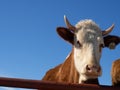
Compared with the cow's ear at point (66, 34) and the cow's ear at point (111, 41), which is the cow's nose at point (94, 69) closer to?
the cow's ear at point (66, 34)

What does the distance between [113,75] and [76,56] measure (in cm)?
237

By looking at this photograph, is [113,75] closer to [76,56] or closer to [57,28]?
[76,56]

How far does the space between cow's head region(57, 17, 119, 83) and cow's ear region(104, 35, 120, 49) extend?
164 millimetres

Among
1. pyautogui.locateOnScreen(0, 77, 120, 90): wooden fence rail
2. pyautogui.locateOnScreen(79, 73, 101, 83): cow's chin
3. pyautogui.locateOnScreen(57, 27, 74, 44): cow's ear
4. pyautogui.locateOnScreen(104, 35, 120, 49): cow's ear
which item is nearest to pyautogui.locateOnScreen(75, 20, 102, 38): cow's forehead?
pyautogui.locateOnScreen(57, 27, 74, 44): cow's ear

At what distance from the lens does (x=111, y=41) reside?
30.0 ft

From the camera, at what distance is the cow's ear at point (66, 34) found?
883cm

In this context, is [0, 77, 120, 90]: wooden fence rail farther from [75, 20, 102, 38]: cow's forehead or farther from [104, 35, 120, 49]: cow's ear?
[104, 35, 120, 49]: cow's ear

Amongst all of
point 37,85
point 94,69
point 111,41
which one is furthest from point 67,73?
point 37,85

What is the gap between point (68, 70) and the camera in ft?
28.8

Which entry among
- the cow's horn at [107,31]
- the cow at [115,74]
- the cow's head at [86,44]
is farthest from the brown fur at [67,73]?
the cow at [115,74]

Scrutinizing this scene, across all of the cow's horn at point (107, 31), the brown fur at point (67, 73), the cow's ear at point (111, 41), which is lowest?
the brown fur at point (67, 73)

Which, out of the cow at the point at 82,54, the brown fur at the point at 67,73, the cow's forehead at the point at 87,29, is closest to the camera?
the cow at the point at 82,54

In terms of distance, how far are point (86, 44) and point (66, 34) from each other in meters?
1.13

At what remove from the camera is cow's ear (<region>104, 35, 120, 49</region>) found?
907 cm
